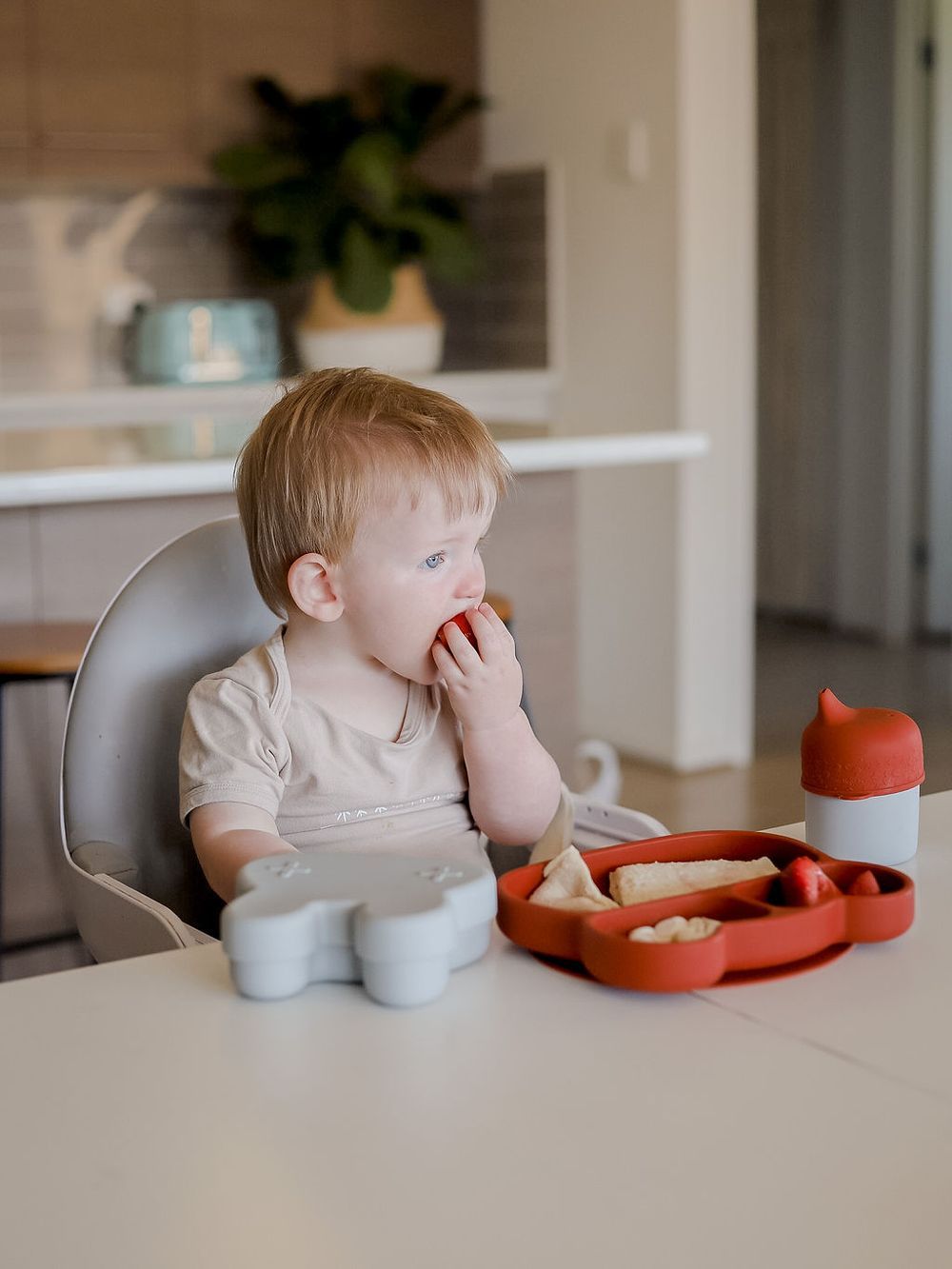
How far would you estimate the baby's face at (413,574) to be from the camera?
1092mm

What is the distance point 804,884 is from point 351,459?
462mm

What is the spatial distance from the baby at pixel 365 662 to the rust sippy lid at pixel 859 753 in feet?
0.87

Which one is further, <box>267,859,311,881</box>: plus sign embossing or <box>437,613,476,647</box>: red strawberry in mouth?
<box>437,613,476,647</box>: red strawberry in mouth

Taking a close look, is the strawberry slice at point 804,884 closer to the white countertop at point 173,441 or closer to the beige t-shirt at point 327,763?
the beige t-shirt at point 327,763

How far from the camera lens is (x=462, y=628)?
1.10 m

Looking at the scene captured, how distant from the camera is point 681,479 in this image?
373 cm

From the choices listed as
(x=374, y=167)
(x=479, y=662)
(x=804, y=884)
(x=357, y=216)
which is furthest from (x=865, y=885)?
(x=357, y=216)

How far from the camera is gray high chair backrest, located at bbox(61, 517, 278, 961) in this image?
1.22 meters

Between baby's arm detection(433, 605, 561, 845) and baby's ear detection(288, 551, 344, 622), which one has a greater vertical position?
baby's ear detection(288, 551, 344, 622)

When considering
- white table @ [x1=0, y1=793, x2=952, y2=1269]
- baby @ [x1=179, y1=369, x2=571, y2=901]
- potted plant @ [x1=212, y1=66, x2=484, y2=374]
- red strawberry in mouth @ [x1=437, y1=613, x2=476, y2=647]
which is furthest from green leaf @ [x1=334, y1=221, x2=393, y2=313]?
white table @ [x1=0, y1=793, x2=952, y2=1269]

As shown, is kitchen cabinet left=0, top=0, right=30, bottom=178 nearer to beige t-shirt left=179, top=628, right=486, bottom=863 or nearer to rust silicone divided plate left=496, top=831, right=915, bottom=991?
beige t-shirt left=179, top=628, right=486, bottom=863

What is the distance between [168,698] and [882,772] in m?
0.61

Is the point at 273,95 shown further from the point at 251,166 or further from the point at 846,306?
the point at 846,306

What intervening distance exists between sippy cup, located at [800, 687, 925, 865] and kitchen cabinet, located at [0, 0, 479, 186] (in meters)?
3.52
